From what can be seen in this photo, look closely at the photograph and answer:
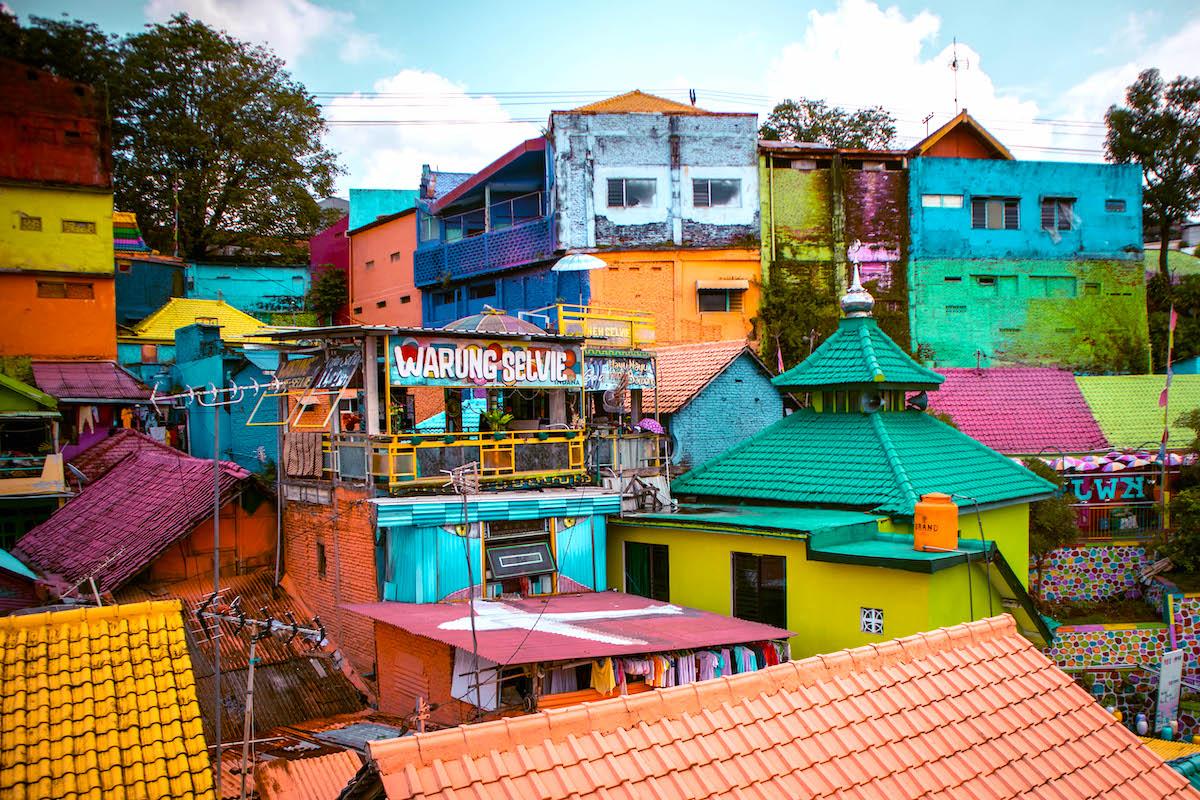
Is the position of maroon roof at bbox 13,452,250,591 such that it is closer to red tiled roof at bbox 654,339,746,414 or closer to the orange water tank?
red tiled roof at bbox 654,339,746,414

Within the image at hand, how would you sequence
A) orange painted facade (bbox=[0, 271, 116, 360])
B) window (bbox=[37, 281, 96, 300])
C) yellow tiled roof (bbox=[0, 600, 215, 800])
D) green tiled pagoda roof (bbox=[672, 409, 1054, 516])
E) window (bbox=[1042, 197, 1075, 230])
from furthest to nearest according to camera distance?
window (bbox=[1042, 197, 1075, 230]), window (bbox=[37, 281, 96, 300]), orange painted facade (bbox=[0, 271, 116, 360]), green tiled pagoda roof (bbox=[672, 409, 1054, 516]), yellow tiled roof (bbox=[0, 600, 215, 800])

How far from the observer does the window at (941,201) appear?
3400 centimetres

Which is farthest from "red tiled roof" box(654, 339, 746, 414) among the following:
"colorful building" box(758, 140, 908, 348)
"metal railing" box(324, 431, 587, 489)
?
"colorful building" box(758, 140, 908, 348)

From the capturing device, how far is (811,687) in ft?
25.6

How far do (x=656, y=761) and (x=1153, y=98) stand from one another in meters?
40.0

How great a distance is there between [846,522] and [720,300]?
53.6ft

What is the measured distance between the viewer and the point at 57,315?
29.0m

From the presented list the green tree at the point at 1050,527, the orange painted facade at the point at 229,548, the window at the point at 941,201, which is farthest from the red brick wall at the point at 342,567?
the window at the point at 941,201

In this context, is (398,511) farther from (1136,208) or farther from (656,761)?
(1136,208)

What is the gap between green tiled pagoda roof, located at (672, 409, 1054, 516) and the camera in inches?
733

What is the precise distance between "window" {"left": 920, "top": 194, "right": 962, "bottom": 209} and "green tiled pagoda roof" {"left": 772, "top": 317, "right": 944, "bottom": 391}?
46.1ft

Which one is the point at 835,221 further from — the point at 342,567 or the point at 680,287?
the point at 342,567

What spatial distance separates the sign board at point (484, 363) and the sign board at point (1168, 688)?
1443cm

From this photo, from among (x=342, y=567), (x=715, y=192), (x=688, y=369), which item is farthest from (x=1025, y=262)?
(x=342, y=567)
